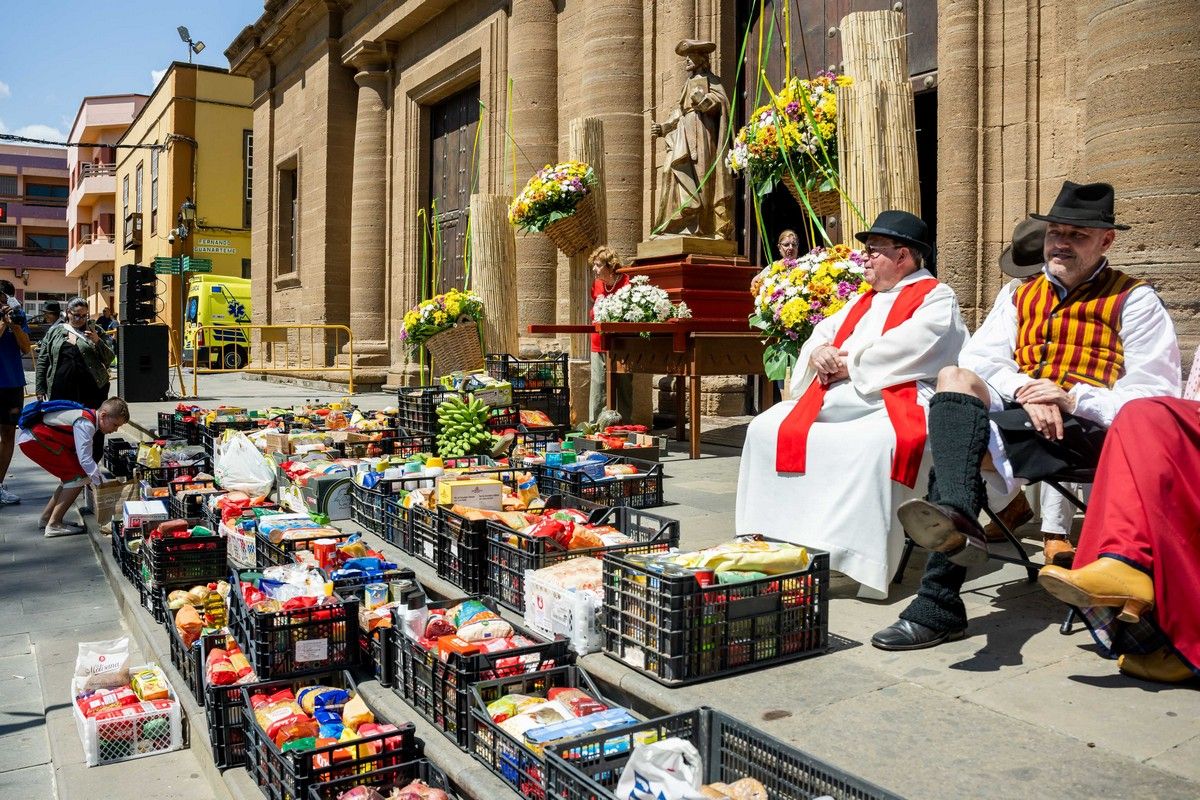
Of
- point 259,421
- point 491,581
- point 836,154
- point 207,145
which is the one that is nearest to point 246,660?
point 491,581

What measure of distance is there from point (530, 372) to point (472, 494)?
14.9 feet

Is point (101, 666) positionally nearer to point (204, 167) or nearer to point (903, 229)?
point (903, 229)

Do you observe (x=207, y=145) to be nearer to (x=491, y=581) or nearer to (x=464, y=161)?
(x=464, y=161)

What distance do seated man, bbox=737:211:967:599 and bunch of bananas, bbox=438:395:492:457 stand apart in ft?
10.9

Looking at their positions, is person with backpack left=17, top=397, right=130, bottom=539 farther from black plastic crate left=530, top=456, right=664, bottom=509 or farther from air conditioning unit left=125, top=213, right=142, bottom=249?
air conditioning unit left=125, top=213, right=142, bottom=249

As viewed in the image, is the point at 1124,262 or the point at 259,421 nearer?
the point at 1124,262

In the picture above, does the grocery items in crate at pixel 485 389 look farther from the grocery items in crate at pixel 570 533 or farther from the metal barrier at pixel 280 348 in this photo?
the metal barrier at pixel 280 348

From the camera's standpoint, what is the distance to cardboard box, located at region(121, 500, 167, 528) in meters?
6.16

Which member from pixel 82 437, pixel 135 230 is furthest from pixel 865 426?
pixel 135 230

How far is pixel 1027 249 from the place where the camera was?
495 cm

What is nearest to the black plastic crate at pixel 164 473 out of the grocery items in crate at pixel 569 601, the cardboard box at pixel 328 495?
the cardboard box at pixel 328 495

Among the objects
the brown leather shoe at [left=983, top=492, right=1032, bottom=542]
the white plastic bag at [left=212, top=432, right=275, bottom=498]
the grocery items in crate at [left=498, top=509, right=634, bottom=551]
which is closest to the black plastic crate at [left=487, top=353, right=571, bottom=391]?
the white plastic bag at [left=212, top=432, right=275, bottom=498]

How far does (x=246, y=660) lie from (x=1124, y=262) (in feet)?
15.8

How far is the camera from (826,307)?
19.3 ft
